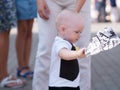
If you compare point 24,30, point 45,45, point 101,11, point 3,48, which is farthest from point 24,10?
point 101,11

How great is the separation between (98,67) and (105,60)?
680 mm

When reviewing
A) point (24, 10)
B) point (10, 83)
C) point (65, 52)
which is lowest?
point (10, 83)

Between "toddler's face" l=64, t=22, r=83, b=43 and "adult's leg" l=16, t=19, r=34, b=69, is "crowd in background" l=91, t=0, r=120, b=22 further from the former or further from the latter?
"toddler's face" l=64, t=22, r=83, b=43

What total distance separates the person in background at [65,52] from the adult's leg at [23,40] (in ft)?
6.96

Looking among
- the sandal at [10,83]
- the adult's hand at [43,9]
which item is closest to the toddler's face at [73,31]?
the adult's hand at [43,9]

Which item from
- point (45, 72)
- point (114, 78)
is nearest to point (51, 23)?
point (45, 72)

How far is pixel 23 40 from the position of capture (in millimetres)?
5133

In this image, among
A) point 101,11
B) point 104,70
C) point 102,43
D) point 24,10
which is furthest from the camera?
point 101,11

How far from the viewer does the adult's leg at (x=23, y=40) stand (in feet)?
16.6

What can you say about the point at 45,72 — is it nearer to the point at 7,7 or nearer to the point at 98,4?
the point at 7,7

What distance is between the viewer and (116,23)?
558 inches

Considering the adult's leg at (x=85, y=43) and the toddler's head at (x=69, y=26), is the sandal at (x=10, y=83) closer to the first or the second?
the adult's leg at (x=85, y=43)

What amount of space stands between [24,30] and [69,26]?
2.30m

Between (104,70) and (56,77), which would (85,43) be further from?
(104,70)
